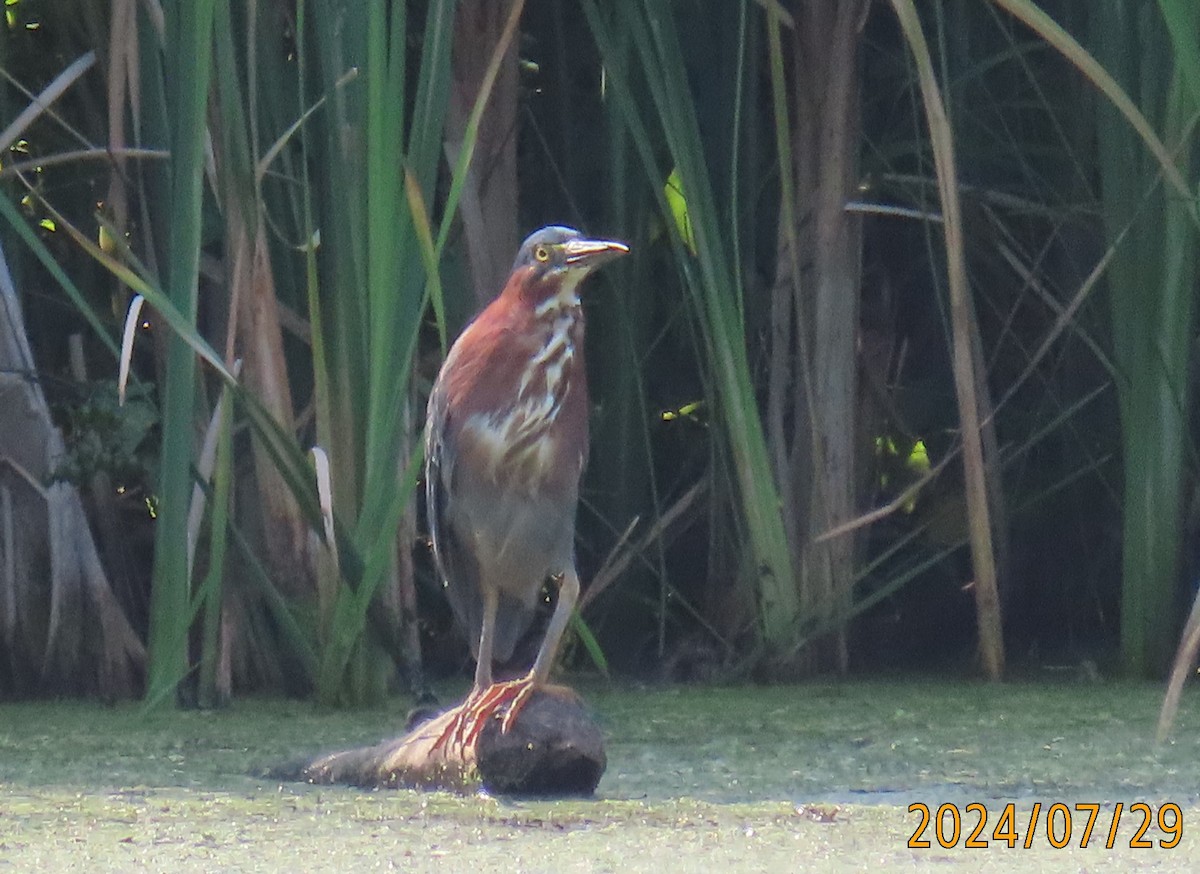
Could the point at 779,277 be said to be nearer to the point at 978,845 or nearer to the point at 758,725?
the point at 758,725

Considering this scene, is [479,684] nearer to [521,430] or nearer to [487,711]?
[487,711]

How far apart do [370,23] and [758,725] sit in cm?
124

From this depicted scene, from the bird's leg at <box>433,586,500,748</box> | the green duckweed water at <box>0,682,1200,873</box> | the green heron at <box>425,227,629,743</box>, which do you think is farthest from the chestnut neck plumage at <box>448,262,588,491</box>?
the green duckweed water at <box>0,682,1200,873</box>

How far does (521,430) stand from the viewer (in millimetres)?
3162

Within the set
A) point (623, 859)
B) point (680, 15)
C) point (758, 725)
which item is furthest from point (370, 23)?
point (623, 859)

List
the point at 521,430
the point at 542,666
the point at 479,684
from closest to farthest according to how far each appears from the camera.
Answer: the point at 542,666 → the point at 479,684 → the point at 521,430

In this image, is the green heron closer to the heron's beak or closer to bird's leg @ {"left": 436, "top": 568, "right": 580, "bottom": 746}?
the heron's beak

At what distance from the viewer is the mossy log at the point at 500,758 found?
105 inches

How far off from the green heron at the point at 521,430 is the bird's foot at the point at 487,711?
11.4 inches

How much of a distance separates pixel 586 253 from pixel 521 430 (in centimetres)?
29

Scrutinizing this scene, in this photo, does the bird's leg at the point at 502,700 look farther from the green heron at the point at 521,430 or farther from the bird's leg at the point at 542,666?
the green heron at the point at 521,430

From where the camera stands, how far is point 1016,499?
13.3ft

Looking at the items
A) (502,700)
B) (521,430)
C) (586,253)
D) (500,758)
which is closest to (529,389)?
(521,430)

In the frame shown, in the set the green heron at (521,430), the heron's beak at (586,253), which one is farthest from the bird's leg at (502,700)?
the heron's beak at (586,253)
